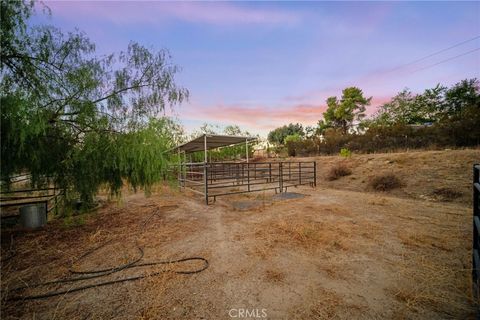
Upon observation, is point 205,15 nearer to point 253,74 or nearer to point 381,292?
point 253,74

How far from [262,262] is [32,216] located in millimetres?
4357

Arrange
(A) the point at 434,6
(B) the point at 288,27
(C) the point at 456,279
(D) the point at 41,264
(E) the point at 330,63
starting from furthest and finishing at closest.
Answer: (E) the point at 330,63, (B) the point at 288,27, (A) the point at 434,6, (D) the point at 41,264, (C) the point at 456,279

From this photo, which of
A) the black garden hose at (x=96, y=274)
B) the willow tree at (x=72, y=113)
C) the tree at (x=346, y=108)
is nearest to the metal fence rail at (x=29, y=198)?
the willow tree at (x=72, y=113)

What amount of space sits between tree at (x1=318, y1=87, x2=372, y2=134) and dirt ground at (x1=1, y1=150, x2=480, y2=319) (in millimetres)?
24654

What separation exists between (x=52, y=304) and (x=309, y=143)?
17919mm

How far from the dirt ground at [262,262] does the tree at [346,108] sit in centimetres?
2465

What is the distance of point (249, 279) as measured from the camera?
1.83 meters

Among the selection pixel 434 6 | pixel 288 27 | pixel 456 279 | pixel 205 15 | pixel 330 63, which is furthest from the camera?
pixel 330 63

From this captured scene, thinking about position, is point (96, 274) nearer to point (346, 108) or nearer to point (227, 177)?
point (227, 177)

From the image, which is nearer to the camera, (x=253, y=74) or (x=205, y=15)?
(x=205, y=15)

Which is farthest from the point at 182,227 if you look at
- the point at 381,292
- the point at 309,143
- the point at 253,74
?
the point at 309,143

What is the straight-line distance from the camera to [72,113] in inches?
99.8

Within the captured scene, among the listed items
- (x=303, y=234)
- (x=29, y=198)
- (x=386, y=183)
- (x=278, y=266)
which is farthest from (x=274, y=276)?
(x=386, y=183)

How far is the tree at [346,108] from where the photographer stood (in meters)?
25.2
